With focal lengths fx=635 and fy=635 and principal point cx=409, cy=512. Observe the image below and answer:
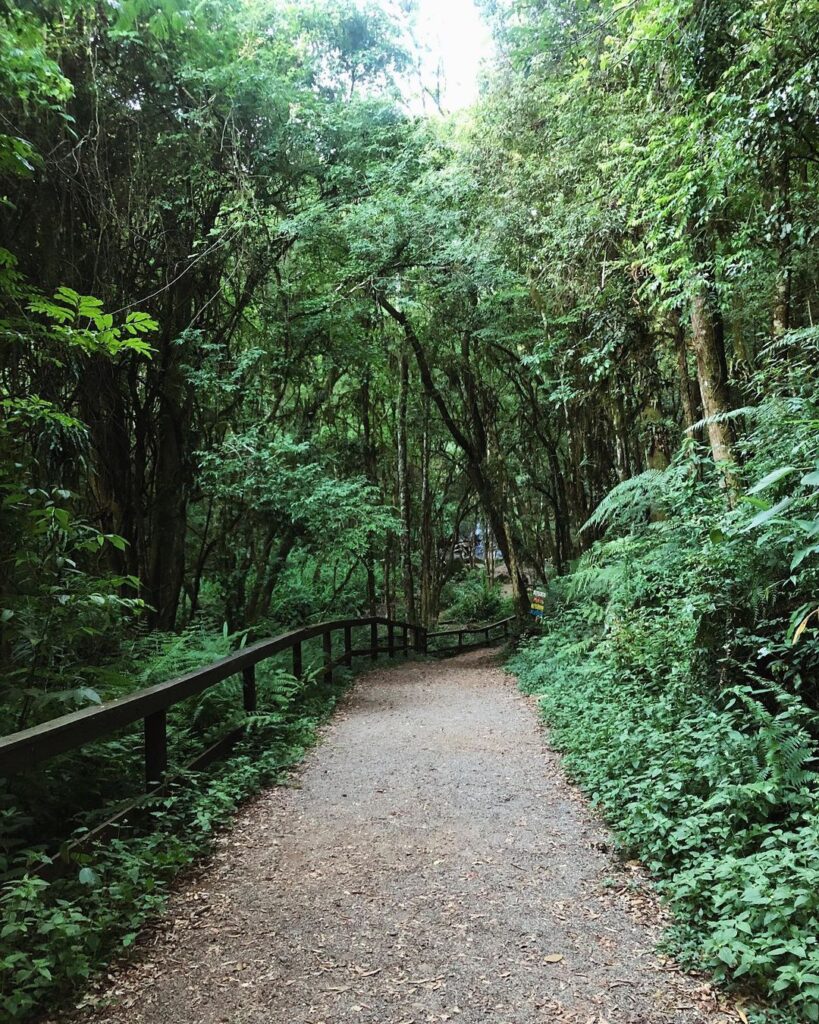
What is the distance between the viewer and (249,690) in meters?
5.73

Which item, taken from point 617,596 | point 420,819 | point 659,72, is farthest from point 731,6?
point 420,819

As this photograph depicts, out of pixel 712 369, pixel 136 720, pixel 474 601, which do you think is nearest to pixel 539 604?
pixel 712 369

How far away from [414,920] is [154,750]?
185 cm

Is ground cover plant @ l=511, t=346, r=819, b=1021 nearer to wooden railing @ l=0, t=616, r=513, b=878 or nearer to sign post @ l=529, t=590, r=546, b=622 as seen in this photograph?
wooden railing @ l=0, t=616, r=513, b=878

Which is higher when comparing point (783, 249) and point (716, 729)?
point (783, 249)

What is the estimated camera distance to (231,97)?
9086 millimetres

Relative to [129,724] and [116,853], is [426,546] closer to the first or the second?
[129,724]

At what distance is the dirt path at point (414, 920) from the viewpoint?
94.7 inches

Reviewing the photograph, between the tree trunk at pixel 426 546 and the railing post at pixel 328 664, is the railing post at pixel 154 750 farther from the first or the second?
the tree trunk at pixel 426 546

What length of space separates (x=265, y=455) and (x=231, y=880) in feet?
23.1

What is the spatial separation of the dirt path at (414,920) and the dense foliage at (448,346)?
11.7 inches

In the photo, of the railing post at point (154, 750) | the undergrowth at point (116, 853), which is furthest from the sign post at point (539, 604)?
the railing post at point (154, 750)

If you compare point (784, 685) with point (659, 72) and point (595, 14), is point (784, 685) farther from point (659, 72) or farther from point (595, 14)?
point (595, 14)

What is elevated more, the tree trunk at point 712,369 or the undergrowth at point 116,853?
the tree trunk at point 712,369
